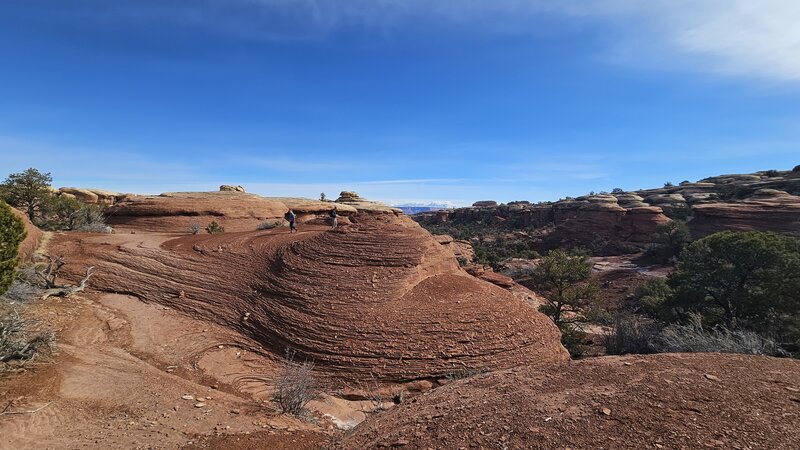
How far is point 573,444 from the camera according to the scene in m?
3.79

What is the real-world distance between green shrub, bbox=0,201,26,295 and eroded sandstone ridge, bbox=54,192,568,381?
4760mm

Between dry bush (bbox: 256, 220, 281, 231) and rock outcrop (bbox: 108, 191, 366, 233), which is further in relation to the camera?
dry bush (bbox: 256, 220, 281, 231)

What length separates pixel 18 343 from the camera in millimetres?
6660

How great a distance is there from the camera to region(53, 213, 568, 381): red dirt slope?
9.55 m

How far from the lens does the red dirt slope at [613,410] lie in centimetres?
382

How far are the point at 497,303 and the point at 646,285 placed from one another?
21.1 m

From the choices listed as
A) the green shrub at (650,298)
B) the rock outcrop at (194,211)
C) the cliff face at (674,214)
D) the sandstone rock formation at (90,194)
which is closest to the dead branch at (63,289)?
the rock outcrop at (194,211)

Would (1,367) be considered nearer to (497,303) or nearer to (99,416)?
(99,416)

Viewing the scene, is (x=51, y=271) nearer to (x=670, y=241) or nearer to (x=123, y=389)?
(x=123, y=389)

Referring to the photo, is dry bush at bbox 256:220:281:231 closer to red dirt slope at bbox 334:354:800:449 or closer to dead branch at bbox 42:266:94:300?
dead branch at bbox 42:266:94:300

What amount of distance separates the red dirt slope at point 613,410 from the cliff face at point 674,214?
4006 cm

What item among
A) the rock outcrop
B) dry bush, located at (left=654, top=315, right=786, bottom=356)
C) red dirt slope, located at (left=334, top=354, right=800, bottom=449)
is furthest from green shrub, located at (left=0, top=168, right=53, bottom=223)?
dry bush, located at (left=654, top=315, right=786, bottom=356)

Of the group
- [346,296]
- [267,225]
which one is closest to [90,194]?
[267,225]

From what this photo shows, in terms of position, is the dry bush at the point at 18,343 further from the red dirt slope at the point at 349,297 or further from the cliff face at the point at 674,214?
the cliff face at the point at 674,214
